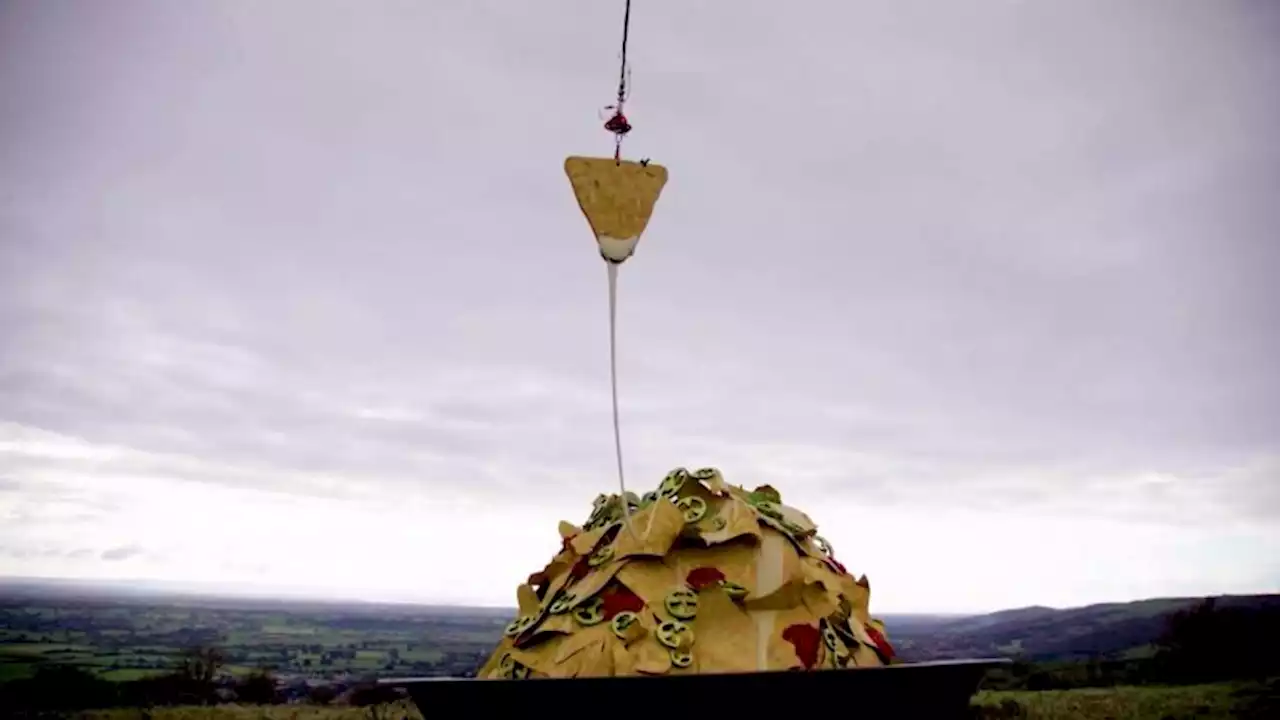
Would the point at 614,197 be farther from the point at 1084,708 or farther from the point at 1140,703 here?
the point at 1140,703

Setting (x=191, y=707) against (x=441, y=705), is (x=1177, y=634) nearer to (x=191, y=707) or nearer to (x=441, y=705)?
(x=441, y=705)

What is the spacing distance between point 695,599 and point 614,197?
2729 millimetres

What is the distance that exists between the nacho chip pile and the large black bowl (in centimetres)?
45

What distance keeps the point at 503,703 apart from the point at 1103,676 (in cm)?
1283

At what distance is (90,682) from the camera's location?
1557cm

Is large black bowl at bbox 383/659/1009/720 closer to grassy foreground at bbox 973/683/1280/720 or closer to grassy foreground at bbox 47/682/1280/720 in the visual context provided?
grassy foreground at bbox 47/682/1280/720

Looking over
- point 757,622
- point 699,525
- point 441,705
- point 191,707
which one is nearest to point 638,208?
point 699,525

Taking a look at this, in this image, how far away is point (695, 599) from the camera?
694cm

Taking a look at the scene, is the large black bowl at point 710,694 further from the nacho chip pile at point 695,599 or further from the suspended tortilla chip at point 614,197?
the suspended tortilla chip at point 614,197

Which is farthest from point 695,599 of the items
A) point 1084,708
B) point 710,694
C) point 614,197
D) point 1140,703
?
point 1140,703

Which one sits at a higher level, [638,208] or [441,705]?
[638,208]

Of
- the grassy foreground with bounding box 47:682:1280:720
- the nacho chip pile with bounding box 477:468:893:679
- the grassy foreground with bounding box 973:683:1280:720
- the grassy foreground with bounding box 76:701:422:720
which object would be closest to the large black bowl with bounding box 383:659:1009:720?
the nacho chip pile with bounding box 477:468:893:679

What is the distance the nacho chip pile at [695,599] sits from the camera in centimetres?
671

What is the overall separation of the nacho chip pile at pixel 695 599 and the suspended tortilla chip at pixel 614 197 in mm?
1761
